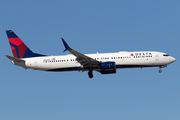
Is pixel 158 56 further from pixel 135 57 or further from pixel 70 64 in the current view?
pixel 70 64

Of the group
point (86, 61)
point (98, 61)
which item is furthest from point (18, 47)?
point (98, 61)

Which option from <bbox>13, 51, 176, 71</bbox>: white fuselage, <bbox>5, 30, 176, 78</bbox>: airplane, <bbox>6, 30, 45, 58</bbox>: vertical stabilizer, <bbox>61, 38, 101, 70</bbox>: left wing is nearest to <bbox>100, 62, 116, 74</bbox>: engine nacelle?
<bbox>5, 30, 176, 78</bbox>: airplane

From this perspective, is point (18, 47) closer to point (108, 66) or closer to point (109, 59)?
point (109, 59)

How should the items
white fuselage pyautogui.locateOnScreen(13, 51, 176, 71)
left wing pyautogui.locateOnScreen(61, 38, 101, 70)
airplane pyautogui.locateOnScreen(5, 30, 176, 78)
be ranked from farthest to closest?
white fuselage pyautogui.locateOnScreen(13, 51, 176, 71), airplane pyautogui.locateOnScreen(5, 30, 176, 78), left wing pyautogui.locateOnScreen(61, 38, 101, 70)

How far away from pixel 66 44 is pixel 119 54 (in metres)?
11.6

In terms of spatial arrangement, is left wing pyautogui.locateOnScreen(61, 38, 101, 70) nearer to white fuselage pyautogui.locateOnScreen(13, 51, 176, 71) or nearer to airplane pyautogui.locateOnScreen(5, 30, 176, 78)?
airplane pyautogui.locateOnScreen(5, 30, 176, 78)

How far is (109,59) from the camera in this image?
186 ft

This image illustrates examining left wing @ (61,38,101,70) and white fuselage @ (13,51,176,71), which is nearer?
left wing @ (61,38,101,70)

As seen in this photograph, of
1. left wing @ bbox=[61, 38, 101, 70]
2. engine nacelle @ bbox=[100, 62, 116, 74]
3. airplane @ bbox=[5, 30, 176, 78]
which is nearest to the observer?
left wing @ bbox=[61, 38, 101, 70]

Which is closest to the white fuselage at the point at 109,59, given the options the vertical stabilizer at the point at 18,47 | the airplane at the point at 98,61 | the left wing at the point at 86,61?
the airplane at the point at 98,61

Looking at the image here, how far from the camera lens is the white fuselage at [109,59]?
186 ft

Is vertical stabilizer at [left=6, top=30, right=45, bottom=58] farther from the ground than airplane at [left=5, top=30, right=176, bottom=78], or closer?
farther from the ground

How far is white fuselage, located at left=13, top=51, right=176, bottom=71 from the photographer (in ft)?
186

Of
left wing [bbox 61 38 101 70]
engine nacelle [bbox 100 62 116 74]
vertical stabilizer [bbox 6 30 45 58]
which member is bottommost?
engine nacelle [bbox 100 62 116 74]
